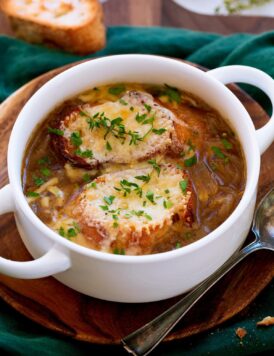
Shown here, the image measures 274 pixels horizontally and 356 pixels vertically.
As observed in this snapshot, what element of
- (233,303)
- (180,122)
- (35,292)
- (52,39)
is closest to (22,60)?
(52,39)

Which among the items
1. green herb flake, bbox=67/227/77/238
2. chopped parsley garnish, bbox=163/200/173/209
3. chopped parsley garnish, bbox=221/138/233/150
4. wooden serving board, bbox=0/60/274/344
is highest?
chopped parsley garnish, bbox=221/138/233/150

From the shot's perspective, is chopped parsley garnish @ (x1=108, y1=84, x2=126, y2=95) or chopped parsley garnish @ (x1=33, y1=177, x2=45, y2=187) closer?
chopped parsley garnish @ (x1=33, y1=177, x2=45, y2=187)

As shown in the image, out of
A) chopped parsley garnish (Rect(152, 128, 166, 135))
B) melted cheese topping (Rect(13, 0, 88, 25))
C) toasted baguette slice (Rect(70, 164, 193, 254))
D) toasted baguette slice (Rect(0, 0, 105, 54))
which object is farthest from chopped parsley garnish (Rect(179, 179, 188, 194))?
melted cheese topping (Rect(13, 0, 88, 25))

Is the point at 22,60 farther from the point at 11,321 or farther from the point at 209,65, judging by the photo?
the point at 11,321

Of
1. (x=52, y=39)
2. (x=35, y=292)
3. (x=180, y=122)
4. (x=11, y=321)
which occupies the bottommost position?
(x=11, y=321)

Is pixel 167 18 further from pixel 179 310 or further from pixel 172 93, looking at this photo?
pixel 179 310

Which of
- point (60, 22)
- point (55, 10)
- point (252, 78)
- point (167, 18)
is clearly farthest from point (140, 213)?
point (167, 18)

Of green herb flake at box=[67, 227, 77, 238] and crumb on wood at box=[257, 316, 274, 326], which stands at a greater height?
green herb flake at box=[67, 227, 77, 238]

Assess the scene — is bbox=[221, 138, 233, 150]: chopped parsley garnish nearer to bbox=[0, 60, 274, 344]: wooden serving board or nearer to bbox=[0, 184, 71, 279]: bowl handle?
bbox=[0, 60, 274, 344]: wooden serving board

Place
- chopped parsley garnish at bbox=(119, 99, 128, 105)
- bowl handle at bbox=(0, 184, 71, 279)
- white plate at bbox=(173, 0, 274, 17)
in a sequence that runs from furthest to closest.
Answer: white plate at bbox=(173, 0, 274, 17) < chopped parsley garnish at bbox=(119, 99, 128, 105) < bowl handle at bbox=(0, 184, 71, 279)
